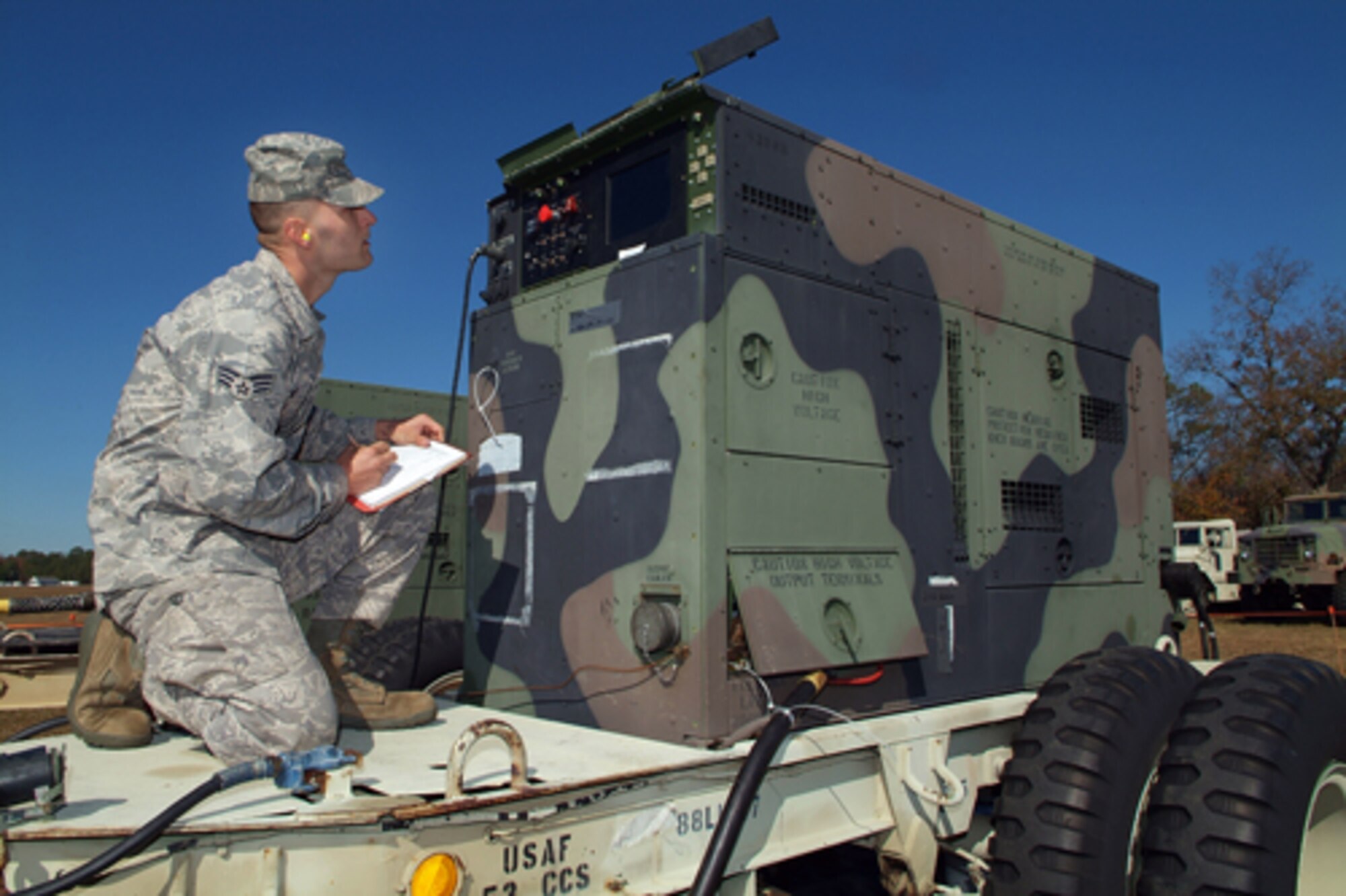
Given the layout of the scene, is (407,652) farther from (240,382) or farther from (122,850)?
(122,850)

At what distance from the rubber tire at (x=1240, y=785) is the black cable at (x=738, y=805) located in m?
1.15

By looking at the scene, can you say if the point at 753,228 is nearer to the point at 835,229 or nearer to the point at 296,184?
the point at 835,229

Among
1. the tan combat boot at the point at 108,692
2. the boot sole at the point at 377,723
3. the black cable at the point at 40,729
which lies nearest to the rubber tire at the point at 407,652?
the boot sole at the point at 377,723

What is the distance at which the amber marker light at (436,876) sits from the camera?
1881 millimetres

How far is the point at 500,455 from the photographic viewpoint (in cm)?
363

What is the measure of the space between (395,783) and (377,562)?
1.05 m

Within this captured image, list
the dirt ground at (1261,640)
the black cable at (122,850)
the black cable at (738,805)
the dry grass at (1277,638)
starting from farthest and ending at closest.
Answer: the dry grass at (1277,638) < the dirt ground at (1261,640) < the black cable at (738,805) < the black cable at (122,850)

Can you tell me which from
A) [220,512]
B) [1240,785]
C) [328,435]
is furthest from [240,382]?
[1240,785]

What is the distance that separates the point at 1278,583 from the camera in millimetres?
19766

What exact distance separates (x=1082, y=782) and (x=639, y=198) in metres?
2.24

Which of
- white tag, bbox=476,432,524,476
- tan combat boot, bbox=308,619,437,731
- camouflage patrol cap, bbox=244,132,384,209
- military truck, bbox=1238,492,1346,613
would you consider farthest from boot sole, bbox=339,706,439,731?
military truck, bbox=1238,492,1346,613

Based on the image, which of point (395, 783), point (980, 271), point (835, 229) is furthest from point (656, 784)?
point (980, 271)

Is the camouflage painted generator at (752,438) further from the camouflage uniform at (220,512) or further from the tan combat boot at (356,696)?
the camouflage uniform at (220,512)

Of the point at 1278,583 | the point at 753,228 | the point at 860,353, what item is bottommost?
the point at 1278,583
